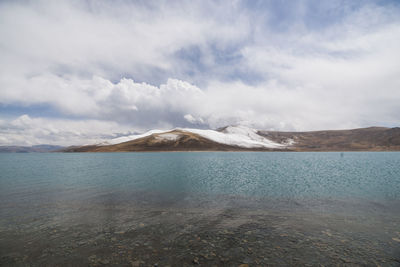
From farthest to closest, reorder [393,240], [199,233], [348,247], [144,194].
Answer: [144,194] < [199,233] < [393,240] < [348,247]

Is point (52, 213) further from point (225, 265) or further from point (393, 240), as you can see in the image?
point (393, 240)

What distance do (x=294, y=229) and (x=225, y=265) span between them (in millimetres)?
7977

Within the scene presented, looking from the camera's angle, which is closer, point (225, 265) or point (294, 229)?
point (225, 265)

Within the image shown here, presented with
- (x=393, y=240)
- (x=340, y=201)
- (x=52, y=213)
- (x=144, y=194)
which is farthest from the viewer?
(x=144, y=194)

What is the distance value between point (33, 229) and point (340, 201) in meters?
31.1

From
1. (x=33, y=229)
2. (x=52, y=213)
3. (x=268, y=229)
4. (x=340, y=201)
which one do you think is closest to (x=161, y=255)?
(x=268, y=229)

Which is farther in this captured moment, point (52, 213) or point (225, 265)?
point (52, 213)

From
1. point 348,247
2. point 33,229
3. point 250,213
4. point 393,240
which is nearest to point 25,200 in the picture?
point 33,229

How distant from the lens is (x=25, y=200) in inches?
1024

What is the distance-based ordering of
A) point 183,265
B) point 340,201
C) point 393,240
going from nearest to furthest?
1. point 183,265
2. point 393,240
3. point 340,201

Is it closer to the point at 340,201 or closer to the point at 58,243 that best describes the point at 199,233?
the point at 58,243

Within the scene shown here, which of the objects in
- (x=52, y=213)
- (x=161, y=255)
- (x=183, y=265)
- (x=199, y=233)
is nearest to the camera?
(x=183, y=265)

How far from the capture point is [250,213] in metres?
20.6

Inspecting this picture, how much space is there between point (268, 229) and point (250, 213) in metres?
4.05
